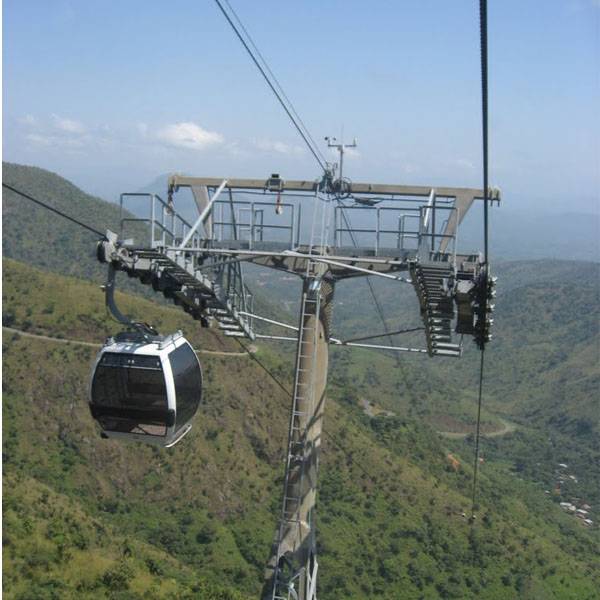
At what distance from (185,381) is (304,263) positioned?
2.40m

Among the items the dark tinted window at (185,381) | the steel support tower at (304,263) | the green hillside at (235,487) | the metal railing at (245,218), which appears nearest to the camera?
the steel support tower at (304,263)

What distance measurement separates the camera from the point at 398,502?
46344mm

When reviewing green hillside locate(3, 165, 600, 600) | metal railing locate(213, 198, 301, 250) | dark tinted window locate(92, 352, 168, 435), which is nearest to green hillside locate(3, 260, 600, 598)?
green hillside locate(3, 165, 600, 600)

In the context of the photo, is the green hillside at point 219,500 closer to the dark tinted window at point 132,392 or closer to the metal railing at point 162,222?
the dark tinted window at point 132,392

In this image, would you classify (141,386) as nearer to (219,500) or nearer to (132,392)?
(132,392)

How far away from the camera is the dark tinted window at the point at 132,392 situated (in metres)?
11.7

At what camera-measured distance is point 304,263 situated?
1238 cm

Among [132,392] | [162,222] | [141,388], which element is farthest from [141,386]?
[162,222]

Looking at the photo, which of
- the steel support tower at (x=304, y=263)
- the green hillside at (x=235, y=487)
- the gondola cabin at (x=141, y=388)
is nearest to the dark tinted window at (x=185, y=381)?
the gondola cabin at (x=141, y=388)

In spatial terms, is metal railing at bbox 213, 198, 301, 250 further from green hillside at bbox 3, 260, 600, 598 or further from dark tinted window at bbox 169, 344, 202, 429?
green hillside at bbox 3, 260, 600, 598

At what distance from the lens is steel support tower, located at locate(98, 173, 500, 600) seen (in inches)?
452

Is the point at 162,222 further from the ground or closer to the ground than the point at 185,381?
further from the ground

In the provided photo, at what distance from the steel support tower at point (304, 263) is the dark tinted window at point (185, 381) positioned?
104 centimetres

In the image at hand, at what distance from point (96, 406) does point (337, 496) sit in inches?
1391
